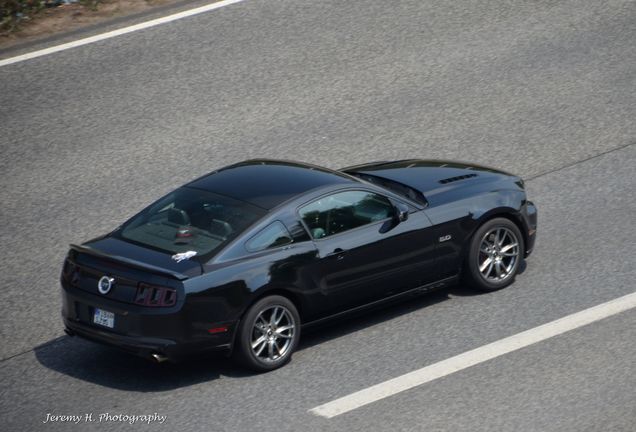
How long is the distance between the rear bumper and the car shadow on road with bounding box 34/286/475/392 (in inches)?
5.4

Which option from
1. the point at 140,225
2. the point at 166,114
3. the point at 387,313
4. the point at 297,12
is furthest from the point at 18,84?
the point at 387,313

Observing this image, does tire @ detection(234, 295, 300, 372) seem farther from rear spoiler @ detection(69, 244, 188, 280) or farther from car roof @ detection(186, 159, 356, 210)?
Result: car roof @ detection(186, 159, 356, 210)

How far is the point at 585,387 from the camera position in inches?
289

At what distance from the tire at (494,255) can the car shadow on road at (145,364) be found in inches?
26.1

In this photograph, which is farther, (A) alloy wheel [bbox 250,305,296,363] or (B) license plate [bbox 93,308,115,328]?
(A) alloy wheel [bbox 250,305,296,363]

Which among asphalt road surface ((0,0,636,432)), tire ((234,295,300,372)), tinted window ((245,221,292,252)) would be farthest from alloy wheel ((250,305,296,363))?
tinted window ((245,221,292,252))

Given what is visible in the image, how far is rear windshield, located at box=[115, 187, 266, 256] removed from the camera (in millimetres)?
7727

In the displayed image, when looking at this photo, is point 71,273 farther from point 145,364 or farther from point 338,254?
point 338,254

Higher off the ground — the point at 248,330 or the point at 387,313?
the point at 248,330

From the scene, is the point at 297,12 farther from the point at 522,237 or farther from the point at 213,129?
the point at 522,237

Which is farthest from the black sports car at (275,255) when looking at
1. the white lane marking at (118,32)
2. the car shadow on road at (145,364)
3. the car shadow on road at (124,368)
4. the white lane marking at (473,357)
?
the white lane marking at (118,32)

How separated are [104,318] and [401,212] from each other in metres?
2.73

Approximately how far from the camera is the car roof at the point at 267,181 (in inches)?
322

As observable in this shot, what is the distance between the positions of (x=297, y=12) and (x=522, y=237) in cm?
703
